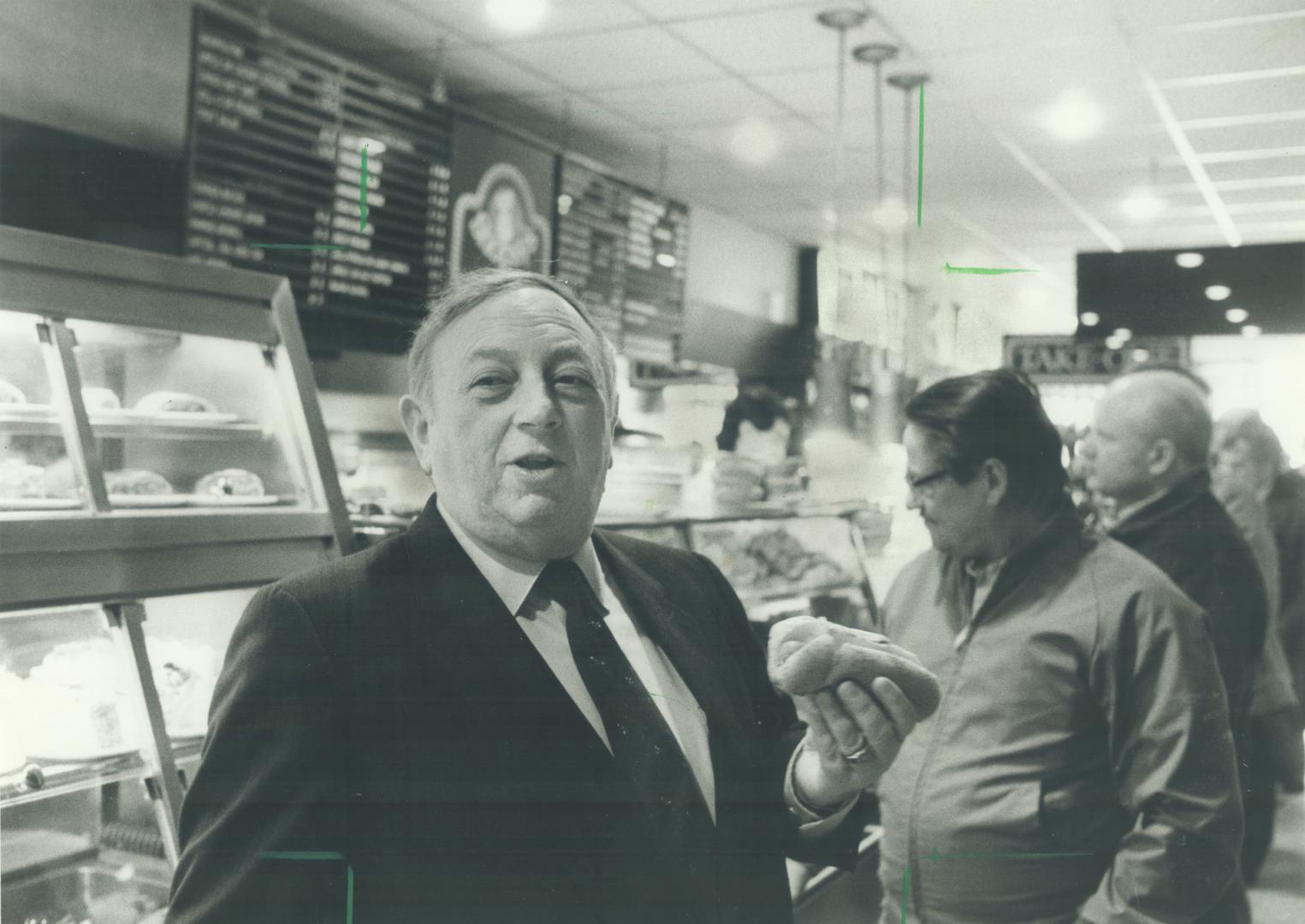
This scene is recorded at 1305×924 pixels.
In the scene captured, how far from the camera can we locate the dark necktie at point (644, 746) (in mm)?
920

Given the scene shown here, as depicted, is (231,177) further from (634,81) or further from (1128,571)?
(1128,571)

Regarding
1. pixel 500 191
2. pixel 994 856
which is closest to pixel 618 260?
pixel 500 191

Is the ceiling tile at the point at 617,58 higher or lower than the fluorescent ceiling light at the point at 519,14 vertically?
lower

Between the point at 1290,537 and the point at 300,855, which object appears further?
the point at 1290,537

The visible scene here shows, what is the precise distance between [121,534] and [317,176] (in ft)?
3.63

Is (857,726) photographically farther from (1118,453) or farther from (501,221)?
(501,221)

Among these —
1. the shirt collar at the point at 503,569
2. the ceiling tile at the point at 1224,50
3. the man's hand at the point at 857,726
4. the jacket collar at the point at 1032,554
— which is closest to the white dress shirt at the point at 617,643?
the shirt collar at the point at 503,569

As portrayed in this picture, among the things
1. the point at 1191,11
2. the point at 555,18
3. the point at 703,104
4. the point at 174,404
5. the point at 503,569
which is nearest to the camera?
the point at 503,569

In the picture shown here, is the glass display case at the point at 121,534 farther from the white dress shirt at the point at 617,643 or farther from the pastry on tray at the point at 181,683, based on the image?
the white dress shirt at the point at 617,643

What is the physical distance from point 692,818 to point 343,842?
1.02 feet

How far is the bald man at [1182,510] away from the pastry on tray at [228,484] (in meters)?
1.36

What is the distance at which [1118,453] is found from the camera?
3.85 ft

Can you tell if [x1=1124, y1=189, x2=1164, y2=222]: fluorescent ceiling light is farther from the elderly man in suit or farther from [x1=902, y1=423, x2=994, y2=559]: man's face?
the elderly man in suit

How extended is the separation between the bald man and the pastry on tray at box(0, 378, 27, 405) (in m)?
1.48
